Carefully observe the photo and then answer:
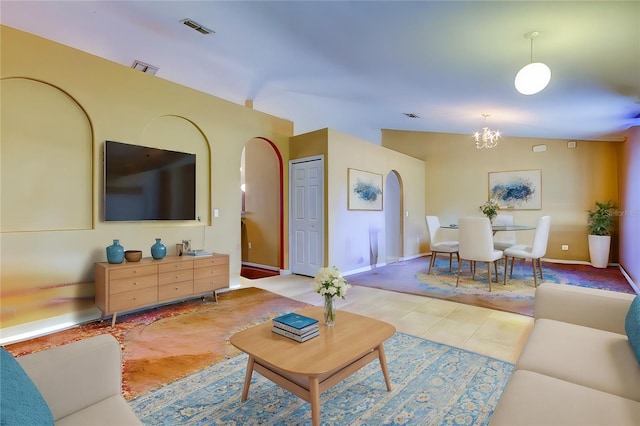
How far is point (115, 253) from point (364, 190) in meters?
3.97

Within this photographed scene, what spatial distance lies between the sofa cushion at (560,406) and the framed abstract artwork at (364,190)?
166 inches

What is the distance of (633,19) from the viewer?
197 centimetres

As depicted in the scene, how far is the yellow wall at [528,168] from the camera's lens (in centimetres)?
600

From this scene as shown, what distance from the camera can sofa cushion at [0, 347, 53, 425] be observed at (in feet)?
2.46

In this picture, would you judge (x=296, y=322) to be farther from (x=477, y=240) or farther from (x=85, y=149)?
(x=477, y=240)

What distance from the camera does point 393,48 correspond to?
9.26ft

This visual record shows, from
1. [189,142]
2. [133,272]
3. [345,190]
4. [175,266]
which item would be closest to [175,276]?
[175,266]

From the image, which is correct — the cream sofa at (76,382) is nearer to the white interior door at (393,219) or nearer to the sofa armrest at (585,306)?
the sofa armrest at (585,306)

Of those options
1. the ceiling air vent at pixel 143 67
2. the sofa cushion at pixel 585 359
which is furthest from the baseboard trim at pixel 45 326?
the sofa cushion at pixel 585 359

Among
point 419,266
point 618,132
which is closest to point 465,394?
point 419,266

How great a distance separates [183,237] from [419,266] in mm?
4338

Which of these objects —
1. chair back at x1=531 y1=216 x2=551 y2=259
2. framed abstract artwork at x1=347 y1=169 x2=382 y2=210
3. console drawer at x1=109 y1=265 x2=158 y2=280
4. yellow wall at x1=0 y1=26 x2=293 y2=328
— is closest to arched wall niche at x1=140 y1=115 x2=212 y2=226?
yellow wall at x1=0 y1=26 x2=293 y2=328

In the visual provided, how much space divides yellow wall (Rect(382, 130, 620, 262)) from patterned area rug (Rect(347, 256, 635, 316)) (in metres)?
0.84

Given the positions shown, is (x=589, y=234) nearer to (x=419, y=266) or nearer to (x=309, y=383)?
(x=419, y=266)
